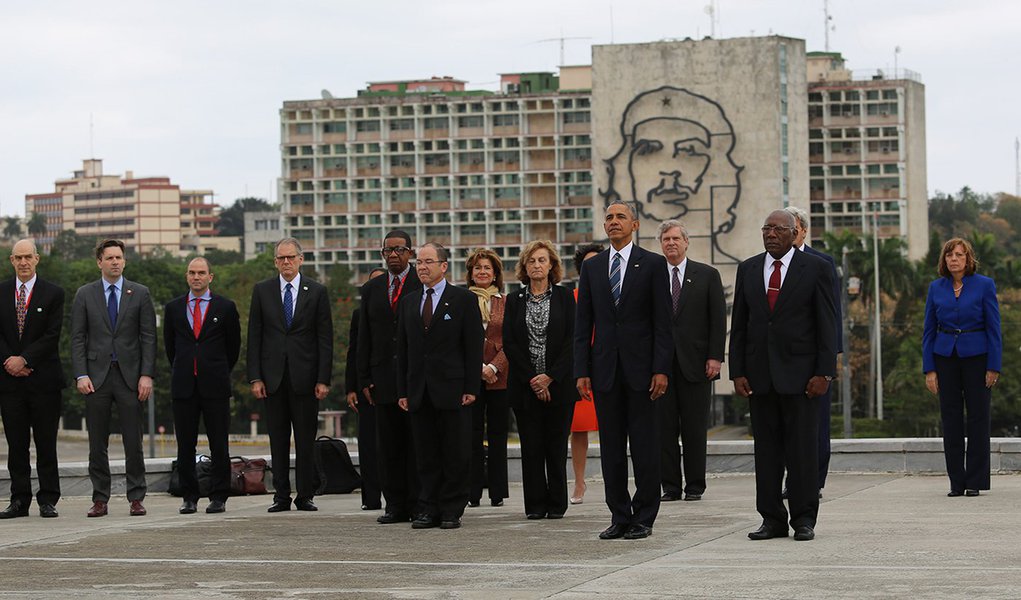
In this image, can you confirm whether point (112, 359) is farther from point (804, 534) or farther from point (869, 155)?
point (869, 155)

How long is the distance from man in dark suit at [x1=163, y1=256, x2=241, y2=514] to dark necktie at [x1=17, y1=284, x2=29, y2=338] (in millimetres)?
1061

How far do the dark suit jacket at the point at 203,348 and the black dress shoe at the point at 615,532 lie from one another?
4323mm

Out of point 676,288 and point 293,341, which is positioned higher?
point 676,288

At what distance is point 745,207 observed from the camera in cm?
12025

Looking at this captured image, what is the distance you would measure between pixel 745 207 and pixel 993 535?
111 m

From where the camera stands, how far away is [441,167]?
160 meters

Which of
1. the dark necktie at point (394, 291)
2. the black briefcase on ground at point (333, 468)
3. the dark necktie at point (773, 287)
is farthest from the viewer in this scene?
the black briefcase on ground at point (333, 468)

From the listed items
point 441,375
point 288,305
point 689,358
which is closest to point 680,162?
point 689,358

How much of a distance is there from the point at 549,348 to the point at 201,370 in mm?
2925

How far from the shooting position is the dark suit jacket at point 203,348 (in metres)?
14.2

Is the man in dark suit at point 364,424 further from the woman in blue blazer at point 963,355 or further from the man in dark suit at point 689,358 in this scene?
the woman in blue blazer at point 963,355

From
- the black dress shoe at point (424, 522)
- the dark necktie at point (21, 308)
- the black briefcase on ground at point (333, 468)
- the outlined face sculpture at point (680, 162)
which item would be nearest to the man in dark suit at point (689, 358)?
the black dress shoe at point (424, 522)

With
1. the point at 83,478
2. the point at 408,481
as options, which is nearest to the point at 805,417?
the point at 408,481

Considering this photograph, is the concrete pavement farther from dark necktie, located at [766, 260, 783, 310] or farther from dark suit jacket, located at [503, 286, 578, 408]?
dark necktie, located at [766, 260, 783, 310]
